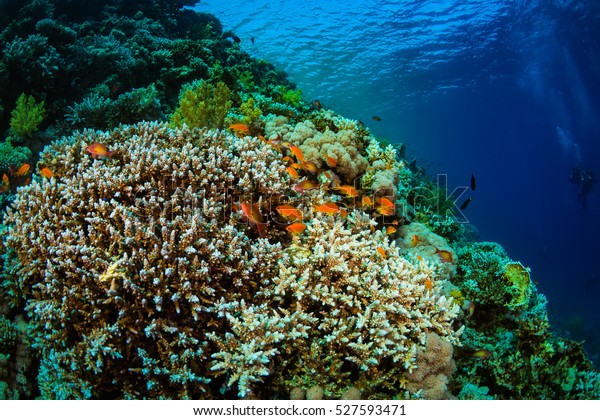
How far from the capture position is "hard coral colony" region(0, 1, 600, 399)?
273cm

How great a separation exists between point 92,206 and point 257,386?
2684 millimetres

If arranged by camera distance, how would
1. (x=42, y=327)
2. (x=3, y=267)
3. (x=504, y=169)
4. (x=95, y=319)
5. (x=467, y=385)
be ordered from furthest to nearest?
(x=504, y=169)
(x=467, y=385)
(x=3, y=267)
(x=42, y=327)
(x=95, y=319)

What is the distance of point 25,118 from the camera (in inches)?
287

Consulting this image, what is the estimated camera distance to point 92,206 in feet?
11.3

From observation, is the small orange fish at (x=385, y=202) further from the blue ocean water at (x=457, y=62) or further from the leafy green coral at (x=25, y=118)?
the blue ocean water at (x=457, y=62)

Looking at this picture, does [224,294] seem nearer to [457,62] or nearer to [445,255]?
[445,255]

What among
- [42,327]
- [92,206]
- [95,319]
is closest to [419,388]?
[95,319]

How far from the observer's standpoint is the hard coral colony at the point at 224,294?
2729mm

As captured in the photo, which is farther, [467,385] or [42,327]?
[467,385]

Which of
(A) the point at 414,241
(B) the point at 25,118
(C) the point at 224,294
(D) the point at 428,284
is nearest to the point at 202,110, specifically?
(B) the point at 25,118

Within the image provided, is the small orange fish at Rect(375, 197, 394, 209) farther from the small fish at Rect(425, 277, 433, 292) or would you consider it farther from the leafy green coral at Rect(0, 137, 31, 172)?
the leafy green coral at Rect(0, 137, 31, 172)

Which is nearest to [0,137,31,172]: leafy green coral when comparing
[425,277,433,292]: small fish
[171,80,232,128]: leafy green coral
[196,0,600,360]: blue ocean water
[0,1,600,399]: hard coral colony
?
[0,1,600,399]: hard coral colony

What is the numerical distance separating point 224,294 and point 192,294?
1.11 ft
